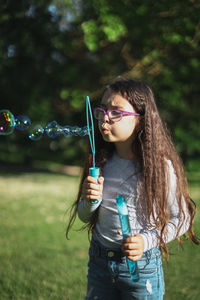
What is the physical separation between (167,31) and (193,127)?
8.34 meters

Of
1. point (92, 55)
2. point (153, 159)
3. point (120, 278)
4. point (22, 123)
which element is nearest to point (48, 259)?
point (22, 123)

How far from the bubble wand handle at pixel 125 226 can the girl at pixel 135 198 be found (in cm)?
7

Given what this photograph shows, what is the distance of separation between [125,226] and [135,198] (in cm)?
23

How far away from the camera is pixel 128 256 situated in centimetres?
155

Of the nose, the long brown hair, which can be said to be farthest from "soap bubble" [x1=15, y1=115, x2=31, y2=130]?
Answer: the nose

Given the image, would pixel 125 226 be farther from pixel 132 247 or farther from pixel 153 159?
pixel 153 159

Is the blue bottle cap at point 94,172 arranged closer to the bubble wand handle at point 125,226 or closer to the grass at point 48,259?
the bubble wand handle at point 125,226

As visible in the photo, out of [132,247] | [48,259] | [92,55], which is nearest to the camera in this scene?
[132,247]

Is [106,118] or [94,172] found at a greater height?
[106,118]

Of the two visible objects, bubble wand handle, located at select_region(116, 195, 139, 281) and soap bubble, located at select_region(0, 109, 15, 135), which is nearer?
bubble wand handle, located at select_region(116, 195, 139, 281)

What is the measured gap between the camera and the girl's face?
176 cm

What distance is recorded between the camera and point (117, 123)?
1.76 meters

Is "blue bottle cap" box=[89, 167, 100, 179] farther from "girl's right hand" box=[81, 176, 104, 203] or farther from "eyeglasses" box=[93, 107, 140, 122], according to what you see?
"eyeglasses" box=[93, 107, 140, 122]

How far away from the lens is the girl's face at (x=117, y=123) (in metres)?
1.76
